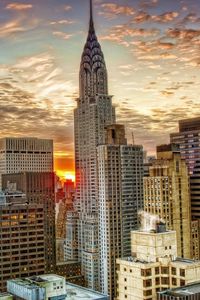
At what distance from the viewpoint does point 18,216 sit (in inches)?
7485

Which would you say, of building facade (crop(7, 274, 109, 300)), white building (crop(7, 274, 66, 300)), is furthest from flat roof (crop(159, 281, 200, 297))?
building facade (crop(7, 274, 109, 300))

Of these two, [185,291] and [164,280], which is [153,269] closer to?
[164,280]

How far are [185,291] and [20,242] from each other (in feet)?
335

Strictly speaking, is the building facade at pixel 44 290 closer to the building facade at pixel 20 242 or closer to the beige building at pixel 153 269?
the beige building at pixel 153 269

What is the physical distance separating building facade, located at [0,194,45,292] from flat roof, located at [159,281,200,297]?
9737 centimetres

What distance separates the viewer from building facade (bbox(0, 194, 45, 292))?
184m

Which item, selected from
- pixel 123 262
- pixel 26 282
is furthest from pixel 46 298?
pixel 123 262

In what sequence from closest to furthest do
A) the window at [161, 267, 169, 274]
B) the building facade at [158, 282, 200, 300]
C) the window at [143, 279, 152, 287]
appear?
the building facade at [158, 282, 200, 300] < the window at [143, 279, 152, 287] < the window at [161, 267, 169, 274]

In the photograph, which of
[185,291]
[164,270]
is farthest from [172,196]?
[185,291]

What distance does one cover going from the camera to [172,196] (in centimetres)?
18238

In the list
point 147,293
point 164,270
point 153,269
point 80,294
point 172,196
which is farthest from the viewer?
point 172,196

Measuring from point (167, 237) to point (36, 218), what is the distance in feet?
297

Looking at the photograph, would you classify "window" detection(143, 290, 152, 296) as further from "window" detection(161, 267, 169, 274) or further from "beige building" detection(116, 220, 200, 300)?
"window" detection(161, 267, 169, 274)

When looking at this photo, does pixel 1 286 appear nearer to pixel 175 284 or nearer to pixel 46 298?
pixel 46 298
